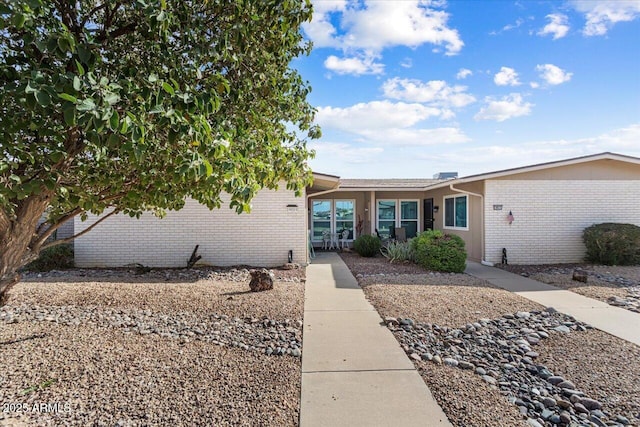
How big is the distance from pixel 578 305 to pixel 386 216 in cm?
957

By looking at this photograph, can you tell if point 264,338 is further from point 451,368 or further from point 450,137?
point 450,137

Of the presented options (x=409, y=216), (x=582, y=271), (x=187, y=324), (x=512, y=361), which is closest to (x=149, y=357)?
(x=187, y=324)

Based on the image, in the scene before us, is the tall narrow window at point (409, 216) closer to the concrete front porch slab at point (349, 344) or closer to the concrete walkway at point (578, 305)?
the concrete walkway at point (578, 305)

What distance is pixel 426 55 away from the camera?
968 centimetres

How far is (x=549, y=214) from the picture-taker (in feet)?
35.6

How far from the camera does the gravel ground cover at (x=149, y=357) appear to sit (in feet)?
9.14

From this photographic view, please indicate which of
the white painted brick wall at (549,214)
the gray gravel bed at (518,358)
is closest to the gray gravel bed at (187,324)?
the gray gravel bed at (518,358)

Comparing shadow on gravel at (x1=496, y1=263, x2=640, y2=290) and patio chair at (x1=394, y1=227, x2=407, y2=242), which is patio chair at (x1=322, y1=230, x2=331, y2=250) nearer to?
patio chair at (x1=394, y1=227, x2=407, y2=242)

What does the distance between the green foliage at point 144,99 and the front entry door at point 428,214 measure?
465 inches

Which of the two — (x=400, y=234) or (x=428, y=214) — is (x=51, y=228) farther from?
(x=428, y=214)

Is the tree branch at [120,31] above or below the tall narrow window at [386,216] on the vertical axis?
above

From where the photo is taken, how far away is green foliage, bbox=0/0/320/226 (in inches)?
72.8

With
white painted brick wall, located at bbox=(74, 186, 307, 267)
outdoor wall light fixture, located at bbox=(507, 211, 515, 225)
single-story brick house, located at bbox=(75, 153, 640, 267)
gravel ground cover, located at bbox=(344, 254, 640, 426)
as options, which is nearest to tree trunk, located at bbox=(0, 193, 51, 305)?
gravel ground cover, located at bbox=(344, 254, 640, 426)

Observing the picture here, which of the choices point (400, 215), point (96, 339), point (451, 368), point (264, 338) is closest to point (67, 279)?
point (96, 339)
